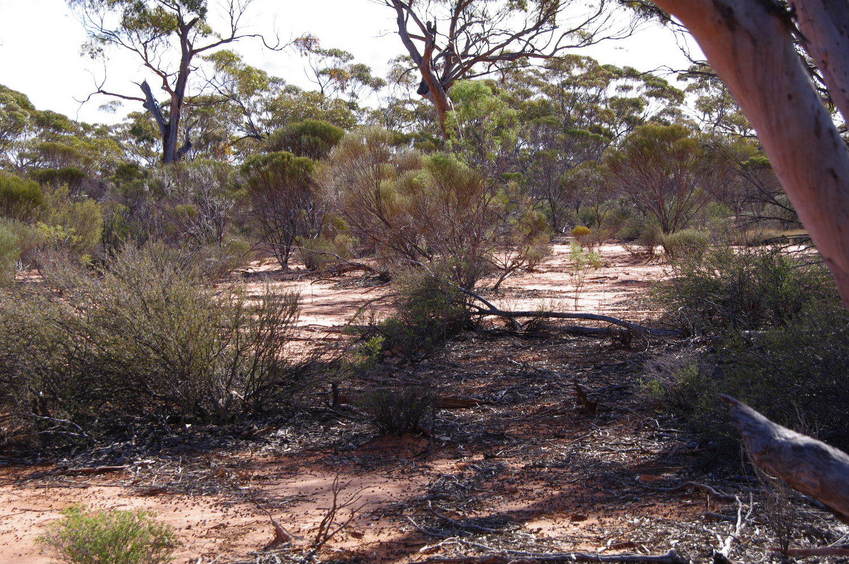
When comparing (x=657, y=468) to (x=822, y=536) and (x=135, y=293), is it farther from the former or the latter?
(x=135, y=293)

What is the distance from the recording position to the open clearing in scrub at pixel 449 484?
122 inches

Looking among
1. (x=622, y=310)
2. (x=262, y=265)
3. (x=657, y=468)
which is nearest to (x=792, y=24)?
(x=657, y=468)

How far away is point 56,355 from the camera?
502 centimetres

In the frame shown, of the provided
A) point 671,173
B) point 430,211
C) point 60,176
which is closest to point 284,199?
point 430,211

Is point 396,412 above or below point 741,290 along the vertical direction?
below

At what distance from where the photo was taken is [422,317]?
25.7 ft

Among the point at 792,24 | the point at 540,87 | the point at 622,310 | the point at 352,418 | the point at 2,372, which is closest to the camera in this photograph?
the point at 792,24

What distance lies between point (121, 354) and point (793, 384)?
4.20m

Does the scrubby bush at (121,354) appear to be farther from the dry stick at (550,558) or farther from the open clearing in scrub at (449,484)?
the dry stick at (550,558)

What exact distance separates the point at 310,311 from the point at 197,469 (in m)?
6.49

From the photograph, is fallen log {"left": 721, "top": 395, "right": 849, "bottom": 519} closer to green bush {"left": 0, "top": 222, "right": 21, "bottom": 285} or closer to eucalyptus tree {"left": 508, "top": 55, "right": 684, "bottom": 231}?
green bush {"left": 0, "top": 222, "right": 21, "bottom": 285}

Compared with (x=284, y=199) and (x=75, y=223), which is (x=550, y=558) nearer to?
(x=75, y=223)

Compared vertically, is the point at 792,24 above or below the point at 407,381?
above

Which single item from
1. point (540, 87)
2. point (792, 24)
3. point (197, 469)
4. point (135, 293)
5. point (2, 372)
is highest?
point (540, 87)
